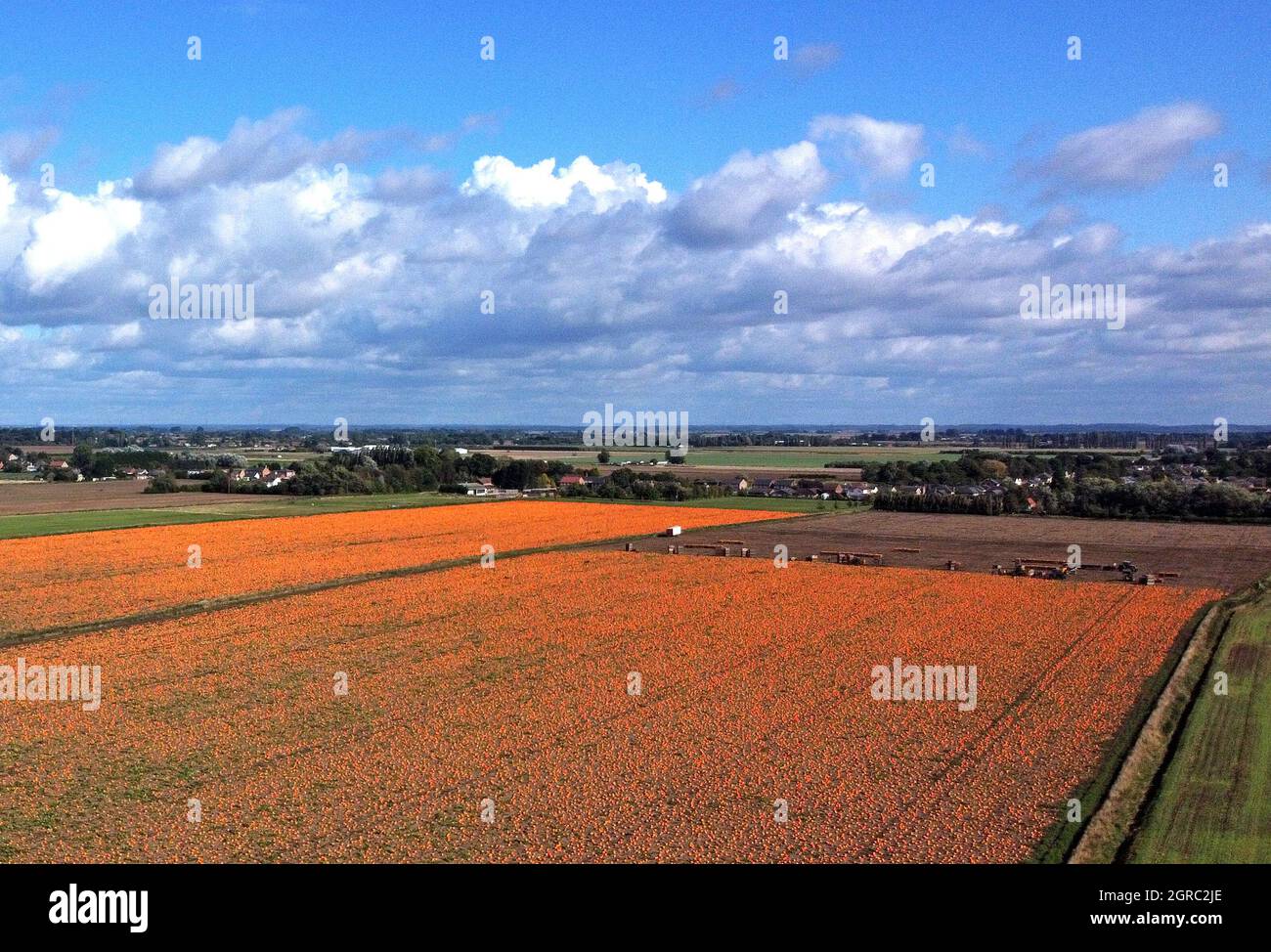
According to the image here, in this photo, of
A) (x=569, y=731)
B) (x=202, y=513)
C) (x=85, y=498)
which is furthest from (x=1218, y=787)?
(x=85, y=498)

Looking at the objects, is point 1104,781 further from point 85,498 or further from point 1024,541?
point 85,498

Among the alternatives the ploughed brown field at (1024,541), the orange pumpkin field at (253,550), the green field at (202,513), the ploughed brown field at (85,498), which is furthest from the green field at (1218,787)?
the ploughed brown field at (85,498)

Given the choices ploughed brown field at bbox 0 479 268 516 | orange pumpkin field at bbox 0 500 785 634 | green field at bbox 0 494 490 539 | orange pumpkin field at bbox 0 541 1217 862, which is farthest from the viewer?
ploughed brown field at bbox 0 479 268 516

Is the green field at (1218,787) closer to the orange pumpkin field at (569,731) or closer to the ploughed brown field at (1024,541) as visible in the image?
the orange pumpkin field at (569,731)

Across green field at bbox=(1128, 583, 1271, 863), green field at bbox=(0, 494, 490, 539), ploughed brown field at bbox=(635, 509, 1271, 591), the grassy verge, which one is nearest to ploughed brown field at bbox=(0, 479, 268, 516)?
green field at bbox=(0, 494, 490, 539)

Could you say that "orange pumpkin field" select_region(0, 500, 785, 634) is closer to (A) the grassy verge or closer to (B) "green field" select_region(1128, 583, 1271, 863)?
(A) the grassy verge
